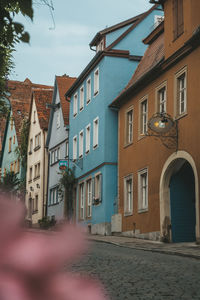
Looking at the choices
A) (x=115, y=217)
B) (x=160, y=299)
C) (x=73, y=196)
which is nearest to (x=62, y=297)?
(x=160, y=299)

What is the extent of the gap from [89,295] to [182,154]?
58.9 ft

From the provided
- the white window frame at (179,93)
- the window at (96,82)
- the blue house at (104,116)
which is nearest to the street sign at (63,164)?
the blue house at (104,116)

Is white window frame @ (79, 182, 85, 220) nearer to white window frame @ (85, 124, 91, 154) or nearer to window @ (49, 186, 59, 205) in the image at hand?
Result: white window frame @ (85, 124, 91, 154)

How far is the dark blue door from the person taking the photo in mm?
19234

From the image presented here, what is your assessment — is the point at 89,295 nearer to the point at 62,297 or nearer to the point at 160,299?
the point at 62,297

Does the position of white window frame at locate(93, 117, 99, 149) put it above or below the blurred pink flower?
above

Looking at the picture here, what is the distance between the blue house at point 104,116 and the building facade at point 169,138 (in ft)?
10.0

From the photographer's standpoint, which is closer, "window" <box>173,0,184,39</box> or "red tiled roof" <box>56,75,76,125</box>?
"window" <box>173,0,184,39</box>

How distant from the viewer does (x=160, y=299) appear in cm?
668

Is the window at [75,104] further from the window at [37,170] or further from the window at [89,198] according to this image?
the window at [37,170]

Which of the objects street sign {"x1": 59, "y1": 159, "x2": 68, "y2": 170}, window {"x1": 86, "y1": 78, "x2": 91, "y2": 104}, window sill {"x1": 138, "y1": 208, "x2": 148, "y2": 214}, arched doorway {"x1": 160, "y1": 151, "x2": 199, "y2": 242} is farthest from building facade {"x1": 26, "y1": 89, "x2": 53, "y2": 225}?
arched doorway {"x1": 160, "y1": 151, "x2": 199, "y2": 242}

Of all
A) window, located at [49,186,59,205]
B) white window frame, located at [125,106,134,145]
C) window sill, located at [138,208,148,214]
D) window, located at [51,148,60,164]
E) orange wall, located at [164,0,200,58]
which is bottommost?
window sill, located at [138,208,148,214]

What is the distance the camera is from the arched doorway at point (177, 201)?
63.0ft

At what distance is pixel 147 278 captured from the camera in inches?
337
